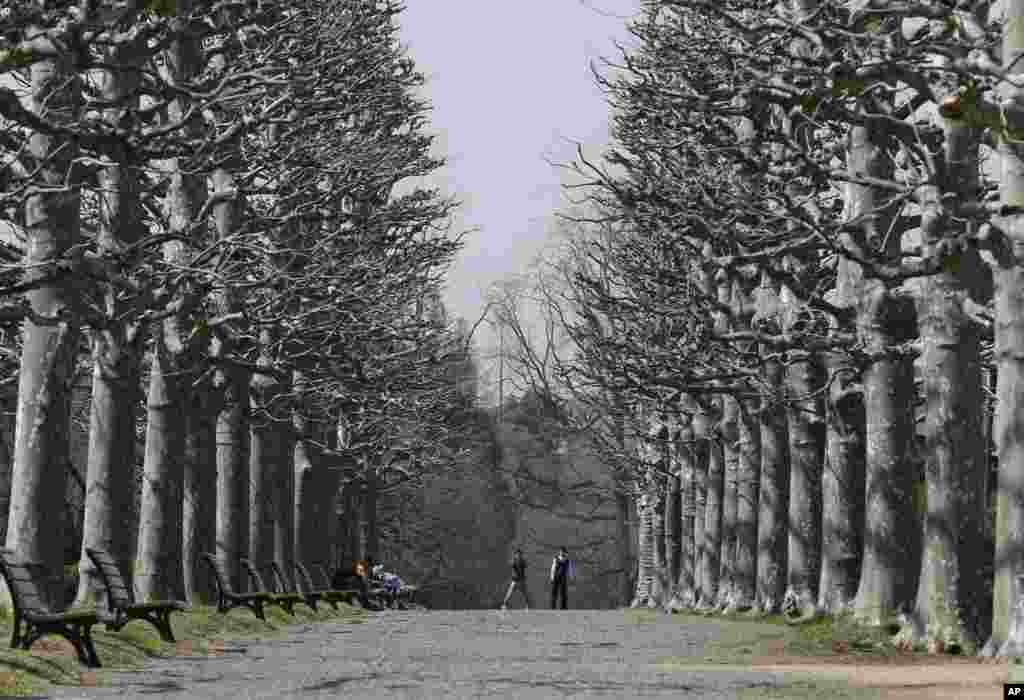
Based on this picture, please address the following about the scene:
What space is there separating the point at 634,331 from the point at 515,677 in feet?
82.9

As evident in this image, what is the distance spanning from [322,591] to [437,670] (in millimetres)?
21169

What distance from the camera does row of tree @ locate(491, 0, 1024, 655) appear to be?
708 inches

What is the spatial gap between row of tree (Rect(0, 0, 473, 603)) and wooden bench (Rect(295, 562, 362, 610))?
956 mm

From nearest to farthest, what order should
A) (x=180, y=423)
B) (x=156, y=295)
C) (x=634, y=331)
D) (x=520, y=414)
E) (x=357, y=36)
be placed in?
1. (x=156, y=295)
2. (x=180, y=423)
3. (x=357, y=36)
4. (x=634, y=331)
5. (x=520, y=414)

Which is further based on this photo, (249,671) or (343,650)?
(343,650)

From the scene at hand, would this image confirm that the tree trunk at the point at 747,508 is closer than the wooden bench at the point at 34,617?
No

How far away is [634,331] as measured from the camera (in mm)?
41375

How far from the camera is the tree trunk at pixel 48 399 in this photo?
64.1 feet

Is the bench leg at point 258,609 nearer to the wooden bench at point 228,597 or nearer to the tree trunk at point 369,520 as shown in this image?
the wooden bench at point 228,597

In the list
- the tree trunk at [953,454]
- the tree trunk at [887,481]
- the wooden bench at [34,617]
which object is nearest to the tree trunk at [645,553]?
the tree trunk at [887,481]

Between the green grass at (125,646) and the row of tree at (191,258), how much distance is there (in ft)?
3.30

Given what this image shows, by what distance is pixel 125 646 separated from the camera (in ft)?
61.4

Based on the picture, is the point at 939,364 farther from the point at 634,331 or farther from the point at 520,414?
the point at 520,414

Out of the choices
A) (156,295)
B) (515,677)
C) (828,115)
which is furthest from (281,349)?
(515,677)
